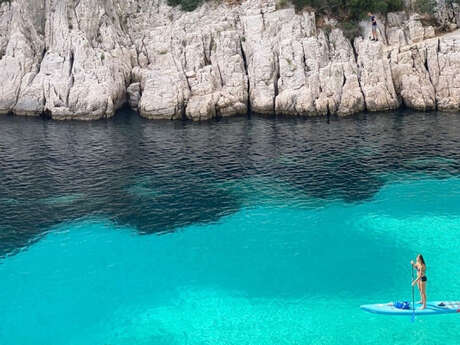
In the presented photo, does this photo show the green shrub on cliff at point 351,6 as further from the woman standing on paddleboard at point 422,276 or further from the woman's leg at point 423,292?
the woman's leg at point 423,292

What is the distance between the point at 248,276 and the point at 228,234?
5.87m

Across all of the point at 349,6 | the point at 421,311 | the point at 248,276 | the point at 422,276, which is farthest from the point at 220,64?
the point at 421,311

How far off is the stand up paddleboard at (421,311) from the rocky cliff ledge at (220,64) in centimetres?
Result: 4192

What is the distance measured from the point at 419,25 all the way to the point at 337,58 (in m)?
13.5

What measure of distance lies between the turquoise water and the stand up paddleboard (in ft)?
1.66

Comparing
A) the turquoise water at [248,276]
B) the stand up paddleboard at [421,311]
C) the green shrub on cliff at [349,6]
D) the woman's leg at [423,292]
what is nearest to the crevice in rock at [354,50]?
the green shrub on cliff at [349,6]

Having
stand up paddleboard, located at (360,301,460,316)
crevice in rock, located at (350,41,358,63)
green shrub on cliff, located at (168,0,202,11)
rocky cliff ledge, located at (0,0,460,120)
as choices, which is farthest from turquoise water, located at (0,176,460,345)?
green shrub on cliff, located at (168,0,202,11)

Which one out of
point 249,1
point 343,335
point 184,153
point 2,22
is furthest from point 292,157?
point 2,22

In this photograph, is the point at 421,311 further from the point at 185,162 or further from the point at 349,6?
the point at 349,6

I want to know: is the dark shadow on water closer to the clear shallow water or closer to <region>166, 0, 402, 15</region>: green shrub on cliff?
the clear shallow water

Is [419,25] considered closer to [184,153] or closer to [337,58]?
[337,58]

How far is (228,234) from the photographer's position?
1539 inches

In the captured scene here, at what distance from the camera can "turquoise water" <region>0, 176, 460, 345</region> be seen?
28500mm

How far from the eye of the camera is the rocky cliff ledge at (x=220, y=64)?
6794 cm
